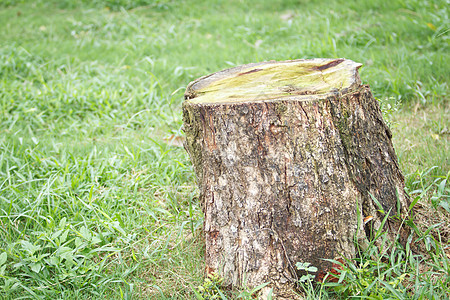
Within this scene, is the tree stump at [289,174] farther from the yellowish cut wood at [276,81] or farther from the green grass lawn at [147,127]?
the green grass lawn at [147,127]

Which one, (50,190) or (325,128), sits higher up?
(325,128)

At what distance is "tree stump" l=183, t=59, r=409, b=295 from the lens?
1704 millimetres

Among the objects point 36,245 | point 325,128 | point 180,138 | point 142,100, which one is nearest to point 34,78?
point 142,100

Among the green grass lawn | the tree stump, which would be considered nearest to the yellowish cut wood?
the tree stump

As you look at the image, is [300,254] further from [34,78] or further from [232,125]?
[34,78]

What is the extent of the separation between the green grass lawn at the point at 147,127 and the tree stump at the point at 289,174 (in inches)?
8.9

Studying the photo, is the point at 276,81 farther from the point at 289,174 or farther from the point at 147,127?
the point at 147,127

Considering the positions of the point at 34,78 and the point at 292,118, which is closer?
the point at 292,118

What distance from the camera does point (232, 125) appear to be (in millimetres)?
1722

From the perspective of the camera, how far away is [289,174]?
1717mm

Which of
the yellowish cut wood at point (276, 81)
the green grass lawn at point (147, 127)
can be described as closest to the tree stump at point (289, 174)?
the yellowish cut wood at point (276, 81)

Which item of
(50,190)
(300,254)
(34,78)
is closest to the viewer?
(300,254)

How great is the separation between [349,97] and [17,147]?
289 cm

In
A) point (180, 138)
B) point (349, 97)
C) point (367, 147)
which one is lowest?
point (180, 138)
